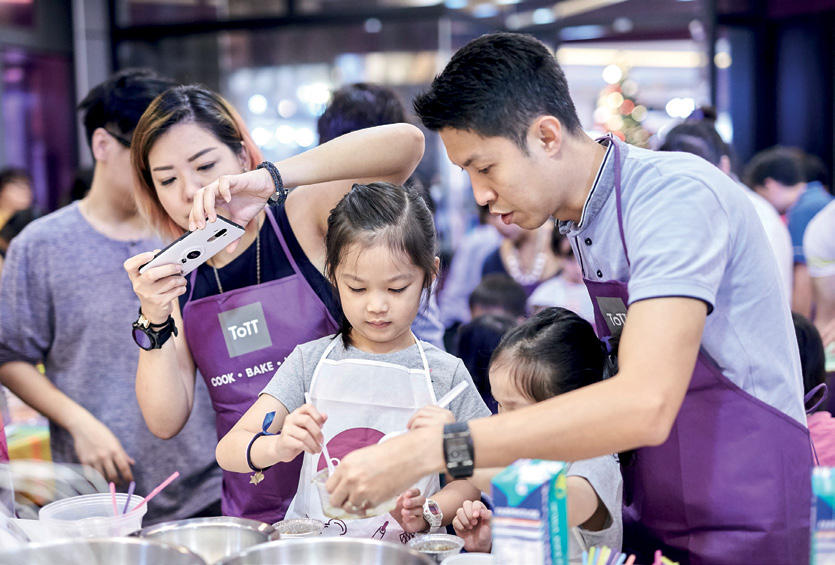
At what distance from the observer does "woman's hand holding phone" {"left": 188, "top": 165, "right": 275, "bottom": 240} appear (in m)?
1.59

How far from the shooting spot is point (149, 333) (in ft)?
5.69

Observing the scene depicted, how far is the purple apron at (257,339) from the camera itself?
180cm

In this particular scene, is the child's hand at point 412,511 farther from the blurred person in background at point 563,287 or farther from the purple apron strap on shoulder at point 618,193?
the blurred person in background at point 563,287

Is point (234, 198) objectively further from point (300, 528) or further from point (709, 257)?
point (709, 257)

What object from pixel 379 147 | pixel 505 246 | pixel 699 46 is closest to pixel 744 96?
pixel 699 46

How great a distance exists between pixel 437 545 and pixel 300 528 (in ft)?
0.85

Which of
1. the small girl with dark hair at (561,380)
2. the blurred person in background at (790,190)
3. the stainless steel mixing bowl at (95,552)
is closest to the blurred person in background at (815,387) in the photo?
the small girl with dark hair at (561,380)

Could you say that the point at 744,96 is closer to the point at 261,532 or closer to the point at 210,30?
the point at 210,30

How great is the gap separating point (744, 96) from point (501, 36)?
7189 mm

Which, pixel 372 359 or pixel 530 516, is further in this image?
pixel 372 359

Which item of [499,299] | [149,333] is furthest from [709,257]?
[499,299]

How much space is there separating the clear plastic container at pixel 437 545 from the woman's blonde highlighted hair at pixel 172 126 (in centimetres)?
98

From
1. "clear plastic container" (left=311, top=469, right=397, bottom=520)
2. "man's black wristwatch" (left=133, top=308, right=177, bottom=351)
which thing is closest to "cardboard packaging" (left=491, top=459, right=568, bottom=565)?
"clear plastic container" (left=311, top=469, right=397, bottom=520)

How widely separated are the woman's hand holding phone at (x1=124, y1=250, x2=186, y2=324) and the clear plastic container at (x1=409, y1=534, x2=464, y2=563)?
2.39 ft
